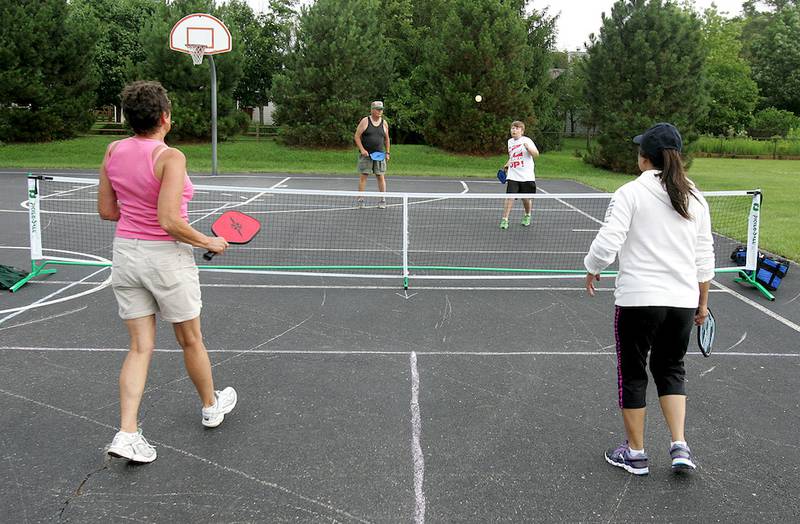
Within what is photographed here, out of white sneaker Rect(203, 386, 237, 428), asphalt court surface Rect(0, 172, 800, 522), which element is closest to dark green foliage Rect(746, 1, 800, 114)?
asphalt court surface Rect(0, 172, 800, 522)

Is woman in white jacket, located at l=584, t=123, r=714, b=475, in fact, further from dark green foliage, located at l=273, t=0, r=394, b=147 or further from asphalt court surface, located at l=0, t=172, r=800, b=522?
dark green foliage, located at l=273, t=0, r=394, b=147

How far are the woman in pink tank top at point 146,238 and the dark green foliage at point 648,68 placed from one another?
23561 millimetres

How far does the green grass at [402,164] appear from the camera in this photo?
80.8 ft

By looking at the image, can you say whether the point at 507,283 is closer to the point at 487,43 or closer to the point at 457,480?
the point at 457,480

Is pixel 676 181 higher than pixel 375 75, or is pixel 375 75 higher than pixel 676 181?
pixel 375 75

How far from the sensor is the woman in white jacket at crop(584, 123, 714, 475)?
3.57m

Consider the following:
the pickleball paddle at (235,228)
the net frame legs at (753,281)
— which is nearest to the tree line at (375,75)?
the net frame legs at (753,281)

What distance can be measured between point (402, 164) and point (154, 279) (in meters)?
26.6

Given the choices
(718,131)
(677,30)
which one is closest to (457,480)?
(677,30)

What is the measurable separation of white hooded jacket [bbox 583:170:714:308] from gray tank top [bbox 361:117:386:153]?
11.0 meters

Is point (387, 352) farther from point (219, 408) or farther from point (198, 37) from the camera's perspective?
point (198, 37)

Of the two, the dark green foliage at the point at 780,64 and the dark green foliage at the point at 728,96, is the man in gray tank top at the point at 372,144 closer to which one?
the dark green foliage at the point at 728,96

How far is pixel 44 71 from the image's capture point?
2977cm

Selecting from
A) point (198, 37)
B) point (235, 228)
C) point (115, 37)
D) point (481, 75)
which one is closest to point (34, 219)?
point (235, 228)
